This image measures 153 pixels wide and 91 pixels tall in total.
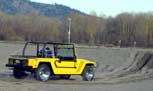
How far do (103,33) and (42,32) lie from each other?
16609 mm

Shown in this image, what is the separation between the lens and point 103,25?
137375 mm

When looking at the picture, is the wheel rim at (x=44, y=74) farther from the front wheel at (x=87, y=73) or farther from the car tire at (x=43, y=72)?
the front wheel at (x=87, y=73)

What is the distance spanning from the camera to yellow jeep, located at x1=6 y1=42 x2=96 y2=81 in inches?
968

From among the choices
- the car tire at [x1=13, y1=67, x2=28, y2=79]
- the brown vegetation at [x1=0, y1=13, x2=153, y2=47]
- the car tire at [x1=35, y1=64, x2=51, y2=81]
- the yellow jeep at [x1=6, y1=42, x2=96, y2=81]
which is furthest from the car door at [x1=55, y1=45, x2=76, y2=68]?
the brown vegetation at [x1=0, y1=13, x2=153, y2=47]

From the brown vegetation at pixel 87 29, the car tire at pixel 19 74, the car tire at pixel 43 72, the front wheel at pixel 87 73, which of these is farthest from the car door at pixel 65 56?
the brown vegetation at pixel 87 29

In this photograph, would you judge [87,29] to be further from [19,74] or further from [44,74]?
[44,74]

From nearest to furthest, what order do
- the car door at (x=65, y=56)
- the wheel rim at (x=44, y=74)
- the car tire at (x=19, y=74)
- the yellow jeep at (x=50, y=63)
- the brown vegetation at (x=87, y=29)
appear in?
the yellow jeep at (x=50, y=63)
the wheel rim at (x=44, y=74)
the car tire at (x=19, y=74)
the car door at (x=65, y=56)
the brown vegetation at (x=87, y=29)

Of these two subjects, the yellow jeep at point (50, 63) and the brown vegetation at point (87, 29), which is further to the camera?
the brown vegetation at point (87, 29)

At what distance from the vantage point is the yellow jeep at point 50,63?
80.7 ft

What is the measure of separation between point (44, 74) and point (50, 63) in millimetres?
648

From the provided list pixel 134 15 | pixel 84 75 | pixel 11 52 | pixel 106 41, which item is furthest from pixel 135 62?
pixel 134 15

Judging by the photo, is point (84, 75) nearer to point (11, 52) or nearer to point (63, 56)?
point (63, 56)

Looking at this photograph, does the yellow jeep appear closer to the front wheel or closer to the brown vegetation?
the front wheel

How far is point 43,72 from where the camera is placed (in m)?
24.9
